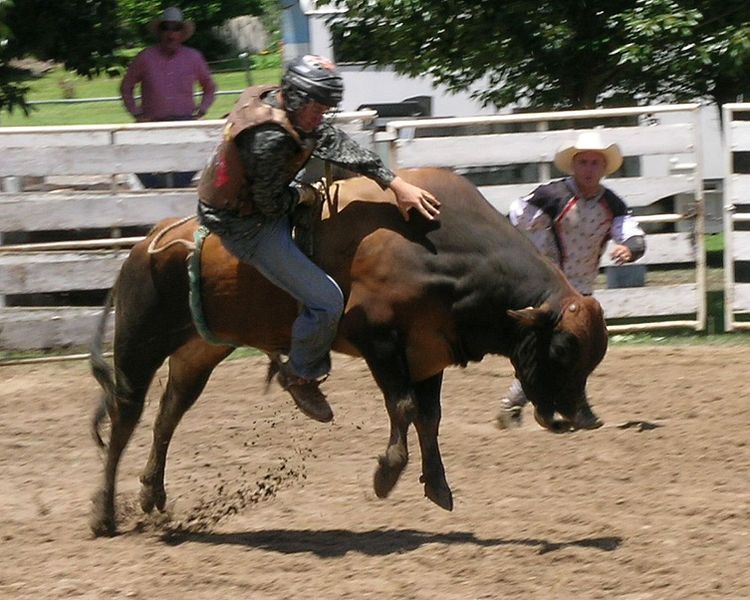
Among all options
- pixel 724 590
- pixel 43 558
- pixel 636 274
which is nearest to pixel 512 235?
pixel 724 590

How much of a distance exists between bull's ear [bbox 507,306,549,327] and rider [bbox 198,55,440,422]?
0.48 meters

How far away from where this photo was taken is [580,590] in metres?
4.34

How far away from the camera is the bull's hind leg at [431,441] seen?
5.18m

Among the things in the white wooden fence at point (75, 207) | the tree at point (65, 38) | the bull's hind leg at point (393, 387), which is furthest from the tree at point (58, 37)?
the bull's hind leg at point (393, 387)

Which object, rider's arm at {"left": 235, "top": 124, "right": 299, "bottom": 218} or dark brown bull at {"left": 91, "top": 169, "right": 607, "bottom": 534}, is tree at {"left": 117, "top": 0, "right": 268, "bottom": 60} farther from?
rider's arm at {"left": 235, "top": 124, "right": 299, "bottom": 218}

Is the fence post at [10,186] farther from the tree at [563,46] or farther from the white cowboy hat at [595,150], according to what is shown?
the white cowboy hat at [595,150]

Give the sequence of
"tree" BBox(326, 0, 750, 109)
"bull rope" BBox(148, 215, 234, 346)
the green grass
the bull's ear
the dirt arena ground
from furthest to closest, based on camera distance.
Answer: the green grass
"tree" BBox(326, 0, 750, 109)
"bull rope" BBox(148, 215, 234, 346)
the bull's ear
the dirt arena ground

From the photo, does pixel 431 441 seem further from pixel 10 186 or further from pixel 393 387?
pixel 10 186

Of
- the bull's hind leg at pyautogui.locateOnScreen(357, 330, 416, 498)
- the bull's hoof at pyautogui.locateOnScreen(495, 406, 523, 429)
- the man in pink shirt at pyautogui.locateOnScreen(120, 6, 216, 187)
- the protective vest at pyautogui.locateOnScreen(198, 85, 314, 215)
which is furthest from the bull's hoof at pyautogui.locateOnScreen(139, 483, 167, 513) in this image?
the man in pink shirt at pyautogui.locateOnScreen(120, 6, 216, 187)

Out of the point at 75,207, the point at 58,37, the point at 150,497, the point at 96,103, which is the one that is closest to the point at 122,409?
the point at 150,497

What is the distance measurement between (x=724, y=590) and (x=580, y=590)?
0.46 meters

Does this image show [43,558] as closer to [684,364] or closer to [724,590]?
[724,590]

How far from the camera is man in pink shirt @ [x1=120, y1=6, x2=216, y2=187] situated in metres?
9.70

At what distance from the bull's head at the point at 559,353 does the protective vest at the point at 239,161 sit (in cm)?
99
